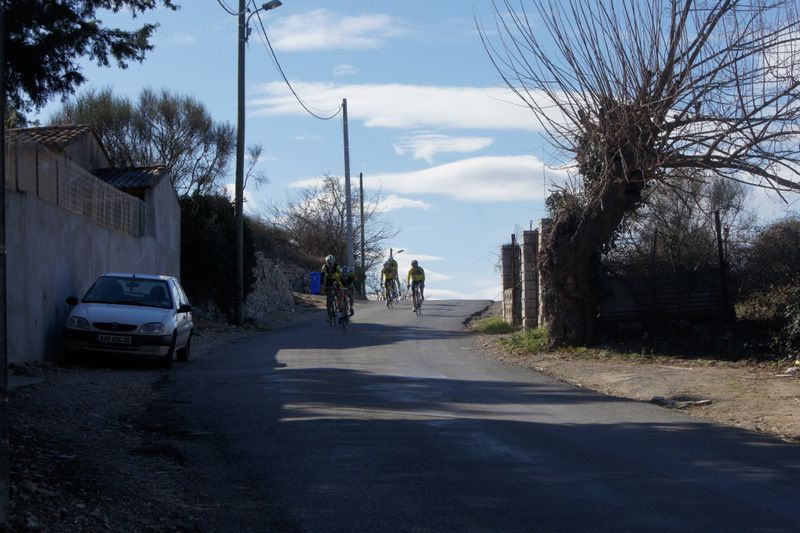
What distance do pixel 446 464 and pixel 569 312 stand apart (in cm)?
1065

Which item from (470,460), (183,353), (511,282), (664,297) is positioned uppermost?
(511,282)

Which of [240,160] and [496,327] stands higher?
[240,160]

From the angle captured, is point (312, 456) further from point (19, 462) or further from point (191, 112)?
point (191, 112)

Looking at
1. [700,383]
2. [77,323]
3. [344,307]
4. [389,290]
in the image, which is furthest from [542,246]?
[389,290]

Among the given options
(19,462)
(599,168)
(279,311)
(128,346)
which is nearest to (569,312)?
(599,168)

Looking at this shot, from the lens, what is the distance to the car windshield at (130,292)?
16.9 metres

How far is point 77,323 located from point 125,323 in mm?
770

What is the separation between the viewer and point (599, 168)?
1691cm

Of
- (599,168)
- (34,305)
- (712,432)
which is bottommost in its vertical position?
(712,432)

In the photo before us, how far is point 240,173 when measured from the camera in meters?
29.1

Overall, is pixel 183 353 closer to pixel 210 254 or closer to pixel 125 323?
pixel 125 323

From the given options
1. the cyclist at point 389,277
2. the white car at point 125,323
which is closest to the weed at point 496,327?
the cyclist at point 389,277

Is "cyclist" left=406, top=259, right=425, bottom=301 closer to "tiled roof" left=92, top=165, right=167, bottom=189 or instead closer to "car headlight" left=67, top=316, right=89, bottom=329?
"tiled roof" left=92, top=165, right=167, bottom=189

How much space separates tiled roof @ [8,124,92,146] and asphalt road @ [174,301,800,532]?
58.2 ft
